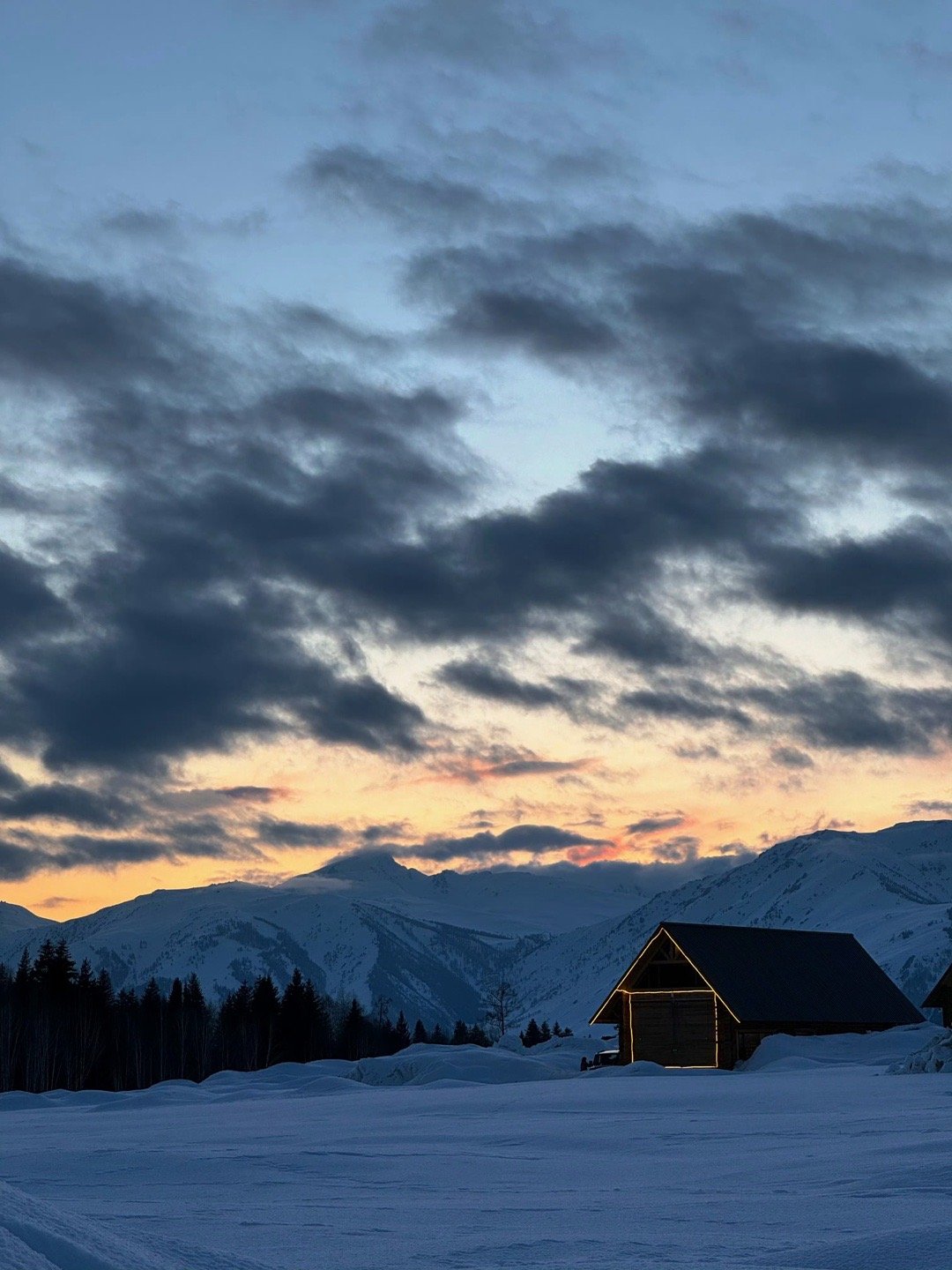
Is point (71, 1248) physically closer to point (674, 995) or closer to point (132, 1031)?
point (674, 995)

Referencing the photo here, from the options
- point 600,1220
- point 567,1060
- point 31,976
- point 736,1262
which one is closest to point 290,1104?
point 600,1220

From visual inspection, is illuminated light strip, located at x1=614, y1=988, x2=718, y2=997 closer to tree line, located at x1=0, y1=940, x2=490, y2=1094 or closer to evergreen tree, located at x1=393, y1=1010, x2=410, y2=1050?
tree line, located at x1=0, y1=940, x2=490, y2=1094

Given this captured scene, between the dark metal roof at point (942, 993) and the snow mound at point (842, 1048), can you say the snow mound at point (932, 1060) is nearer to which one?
the snow mound at point (842, 1048)

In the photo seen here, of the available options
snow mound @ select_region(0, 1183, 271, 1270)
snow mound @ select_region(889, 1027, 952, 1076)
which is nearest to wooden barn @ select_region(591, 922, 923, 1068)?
snow mound @ select_region(889, 1027, 952, 1076)

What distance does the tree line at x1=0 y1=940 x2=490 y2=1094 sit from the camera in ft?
271

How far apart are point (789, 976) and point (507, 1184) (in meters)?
39.8

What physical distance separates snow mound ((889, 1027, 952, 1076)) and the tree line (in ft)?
199

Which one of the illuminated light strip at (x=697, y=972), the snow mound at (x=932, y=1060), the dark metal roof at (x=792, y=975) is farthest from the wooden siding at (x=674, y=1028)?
the snow mound at (x=932, y=1060)

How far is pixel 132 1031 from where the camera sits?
93875 mm

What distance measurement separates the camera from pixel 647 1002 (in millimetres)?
48562

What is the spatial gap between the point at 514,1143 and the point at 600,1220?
6.85 meters

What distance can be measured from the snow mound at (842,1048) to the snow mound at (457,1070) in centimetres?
601

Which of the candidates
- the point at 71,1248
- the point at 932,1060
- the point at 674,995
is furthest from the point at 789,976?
the point at 71,1248

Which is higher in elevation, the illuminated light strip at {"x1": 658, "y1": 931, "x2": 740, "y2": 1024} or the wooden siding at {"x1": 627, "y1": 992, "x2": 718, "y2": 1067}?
the illuminated light strip at {"x1": 658, "y1": 931, "x2": 740, "y2": 1024}
